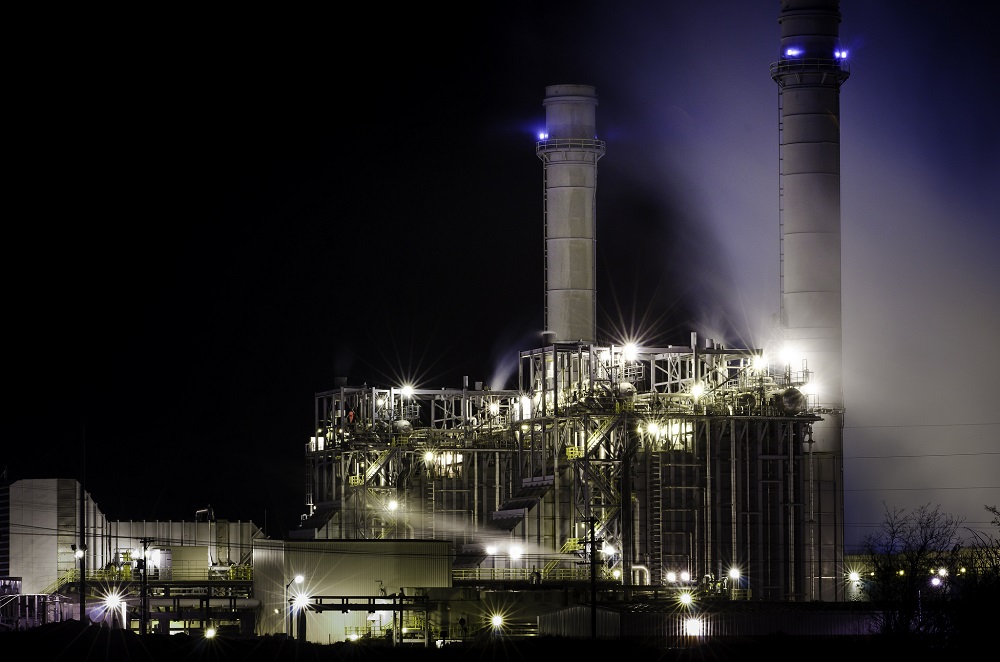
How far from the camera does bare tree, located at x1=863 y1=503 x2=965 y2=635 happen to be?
56.3m

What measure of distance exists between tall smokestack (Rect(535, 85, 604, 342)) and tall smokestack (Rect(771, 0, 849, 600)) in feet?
42.4

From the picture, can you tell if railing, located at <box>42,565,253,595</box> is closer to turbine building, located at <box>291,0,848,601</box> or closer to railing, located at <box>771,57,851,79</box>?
turbine building, located at <box>291,0,848,601</box>

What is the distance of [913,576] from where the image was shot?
189 ft

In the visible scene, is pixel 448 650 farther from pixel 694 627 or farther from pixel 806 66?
pixel 806 66

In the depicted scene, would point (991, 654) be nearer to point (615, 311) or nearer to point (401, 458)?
point (401, 458)

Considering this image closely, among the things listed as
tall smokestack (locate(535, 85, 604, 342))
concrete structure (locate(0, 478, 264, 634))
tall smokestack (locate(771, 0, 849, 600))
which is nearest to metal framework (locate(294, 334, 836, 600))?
tall smokestack (locate(771, 0, 849, 600))

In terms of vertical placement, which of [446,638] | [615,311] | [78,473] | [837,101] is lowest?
[446,638]

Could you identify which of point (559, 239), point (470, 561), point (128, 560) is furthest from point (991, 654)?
point (128, 560)

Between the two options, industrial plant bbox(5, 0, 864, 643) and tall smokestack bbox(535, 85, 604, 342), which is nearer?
industrial plant bbox(5, 0, 864, 643)

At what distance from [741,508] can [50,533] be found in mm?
33599

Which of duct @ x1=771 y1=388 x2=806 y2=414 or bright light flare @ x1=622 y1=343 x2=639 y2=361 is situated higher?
bright light flare @ x1=622 y1=343 x2=639 y2=361

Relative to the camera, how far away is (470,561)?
75312 mm

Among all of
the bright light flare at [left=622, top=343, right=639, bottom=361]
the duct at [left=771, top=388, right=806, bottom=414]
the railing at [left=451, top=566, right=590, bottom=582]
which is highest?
the bright light flare at [left=622, top=343, right=639, bottom=361]

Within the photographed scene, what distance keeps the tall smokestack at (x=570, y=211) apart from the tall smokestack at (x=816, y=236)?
1292 cm
